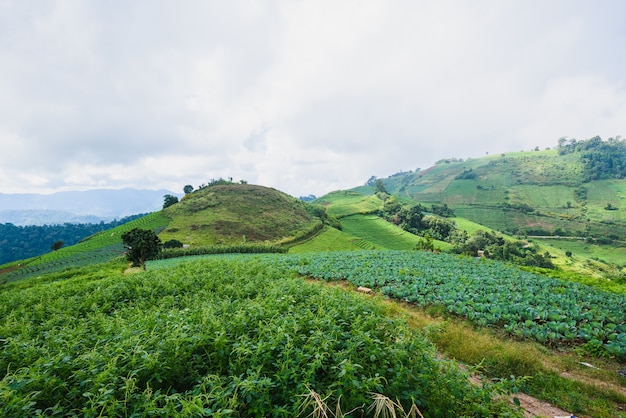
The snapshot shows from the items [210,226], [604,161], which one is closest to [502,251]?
[210,226]

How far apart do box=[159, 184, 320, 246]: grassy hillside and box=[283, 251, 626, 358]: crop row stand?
2035 inches

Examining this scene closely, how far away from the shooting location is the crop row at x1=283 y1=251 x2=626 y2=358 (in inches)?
374

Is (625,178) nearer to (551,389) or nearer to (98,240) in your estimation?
(551,389)

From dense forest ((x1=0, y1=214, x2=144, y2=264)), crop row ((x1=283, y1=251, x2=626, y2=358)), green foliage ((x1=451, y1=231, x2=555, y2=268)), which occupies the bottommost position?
green foliage ((x1=451, y1=231, x2=555, y2=268))

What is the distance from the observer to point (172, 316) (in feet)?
19.2

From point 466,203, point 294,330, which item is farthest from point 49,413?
point 466,203

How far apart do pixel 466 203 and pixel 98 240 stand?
170 m

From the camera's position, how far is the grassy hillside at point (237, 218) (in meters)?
70.1

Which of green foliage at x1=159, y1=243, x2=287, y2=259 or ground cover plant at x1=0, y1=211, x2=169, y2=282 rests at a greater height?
ground cover plant at x1=0, y1=211, x2=169, y2=282

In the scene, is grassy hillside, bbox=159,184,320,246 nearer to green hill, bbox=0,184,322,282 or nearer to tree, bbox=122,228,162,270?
green hill, bbox=0,184,322,282

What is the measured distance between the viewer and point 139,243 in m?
25.0

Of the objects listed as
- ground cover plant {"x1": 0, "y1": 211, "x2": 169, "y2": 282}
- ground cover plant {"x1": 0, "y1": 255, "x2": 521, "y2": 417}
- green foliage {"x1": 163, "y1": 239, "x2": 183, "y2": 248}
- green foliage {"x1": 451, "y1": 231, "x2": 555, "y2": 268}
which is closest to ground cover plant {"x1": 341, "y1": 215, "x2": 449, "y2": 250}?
green foliage {"x1": 451, "y1": 231, "x2": 555, "y2": 268}

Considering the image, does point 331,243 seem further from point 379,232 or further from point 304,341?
point 304,341

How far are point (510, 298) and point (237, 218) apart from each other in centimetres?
7921
